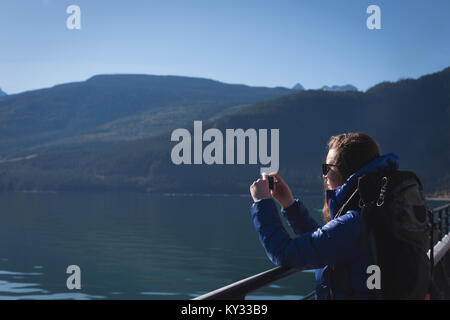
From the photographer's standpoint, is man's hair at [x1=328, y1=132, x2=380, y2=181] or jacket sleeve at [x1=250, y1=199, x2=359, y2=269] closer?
jacket sleeve at [x1=250, y1=199, x2=359, y2=269]

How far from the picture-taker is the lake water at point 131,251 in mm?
48594

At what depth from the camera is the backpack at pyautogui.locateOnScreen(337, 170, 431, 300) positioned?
192cm

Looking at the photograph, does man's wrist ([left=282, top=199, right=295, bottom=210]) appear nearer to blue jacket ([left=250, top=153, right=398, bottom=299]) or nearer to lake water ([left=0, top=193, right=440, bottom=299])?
blue jacket ([left=250, top=153, right=398, bottom=299])

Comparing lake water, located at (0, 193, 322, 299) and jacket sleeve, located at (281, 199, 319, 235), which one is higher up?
lake water, located at (0, 193, 322, 299)

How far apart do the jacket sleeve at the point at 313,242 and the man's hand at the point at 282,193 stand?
1.24ft

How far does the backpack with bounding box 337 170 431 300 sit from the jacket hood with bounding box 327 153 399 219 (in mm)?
102

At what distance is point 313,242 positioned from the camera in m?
1.99

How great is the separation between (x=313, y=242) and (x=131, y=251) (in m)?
72.0

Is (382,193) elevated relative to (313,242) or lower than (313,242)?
elevated

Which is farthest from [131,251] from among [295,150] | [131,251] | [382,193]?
[295,150]

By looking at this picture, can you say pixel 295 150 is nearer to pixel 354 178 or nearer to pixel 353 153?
pixel 353 153

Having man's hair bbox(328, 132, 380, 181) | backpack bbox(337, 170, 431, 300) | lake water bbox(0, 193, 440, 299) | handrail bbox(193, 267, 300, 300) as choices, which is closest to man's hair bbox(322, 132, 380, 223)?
man's hair bbox(328, 132, 380, 181)
